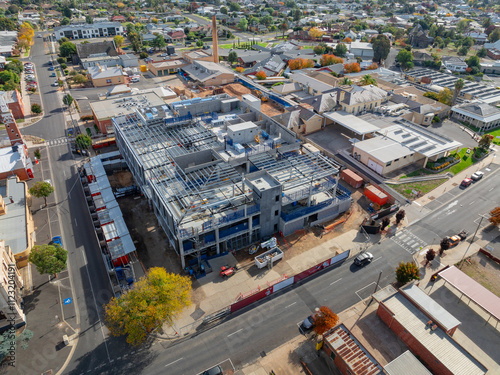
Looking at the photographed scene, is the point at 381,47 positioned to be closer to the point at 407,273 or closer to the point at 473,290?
the point at 473,290

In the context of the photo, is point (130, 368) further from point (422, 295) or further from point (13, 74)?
point (13, 74)

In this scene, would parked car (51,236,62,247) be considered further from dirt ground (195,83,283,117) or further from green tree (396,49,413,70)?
green tree (396,49,413,70)

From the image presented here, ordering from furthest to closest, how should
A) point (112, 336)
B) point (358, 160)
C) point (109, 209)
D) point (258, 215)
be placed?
point (358, 160) → point (109, 209) → point (258, 215) → point (112, 336)

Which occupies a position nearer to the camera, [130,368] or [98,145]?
[130,368]

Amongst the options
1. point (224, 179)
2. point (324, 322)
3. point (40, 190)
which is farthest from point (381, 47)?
point (40, 190)

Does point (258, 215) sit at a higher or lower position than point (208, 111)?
lower

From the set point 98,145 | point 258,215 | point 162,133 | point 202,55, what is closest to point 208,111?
point 162,133
